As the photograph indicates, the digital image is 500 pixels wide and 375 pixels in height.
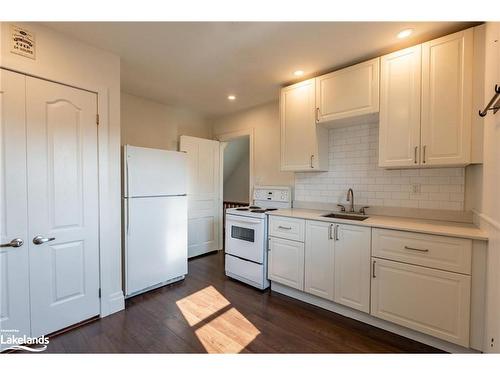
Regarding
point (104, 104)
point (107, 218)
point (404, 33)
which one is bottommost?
point (107, 218)

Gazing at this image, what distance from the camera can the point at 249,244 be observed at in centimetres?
290

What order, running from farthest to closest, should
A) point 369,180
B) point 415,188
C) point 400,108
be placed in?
point 369,180
point 415,188
point 400,108

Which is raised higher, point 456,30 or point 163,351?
point 456,30

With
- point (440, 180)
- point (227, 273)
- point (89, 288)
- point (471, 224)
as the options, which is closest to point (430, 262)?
point (471, 224)

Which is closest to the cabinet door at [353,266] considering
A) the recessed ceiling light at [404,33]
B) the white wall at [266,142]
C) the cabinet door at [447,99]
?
the cabinet door at [447,99]

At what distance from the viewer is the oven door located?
2803 mm

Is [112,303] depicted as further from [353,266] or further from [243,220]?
[353,266]

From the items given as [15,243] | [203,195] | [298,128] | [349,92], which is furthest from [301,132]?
[15,243]

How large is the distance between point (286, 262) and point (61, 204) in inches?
87.1

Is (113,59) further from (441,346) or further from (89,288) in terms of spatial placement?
(441,346)

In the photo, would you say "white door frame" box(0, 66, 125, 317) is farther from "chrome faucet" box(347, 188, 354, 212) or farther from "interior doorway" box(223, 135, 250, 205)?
"interior doorway" box(223, 135, 250, 205)

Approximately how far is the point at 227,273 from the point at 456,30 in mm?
3378

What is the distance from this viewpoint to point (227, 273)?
3.18m

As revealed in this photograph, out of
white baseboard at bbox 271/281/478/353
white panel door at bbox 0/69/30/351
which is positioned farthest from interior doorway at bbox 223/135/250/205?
white panel door at bbox 0/69/30/351
